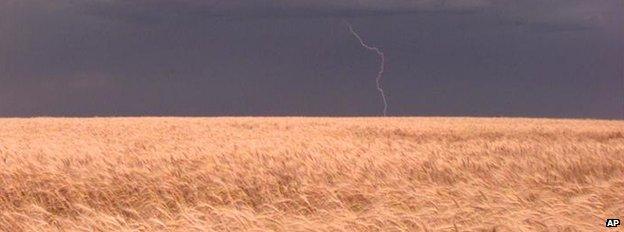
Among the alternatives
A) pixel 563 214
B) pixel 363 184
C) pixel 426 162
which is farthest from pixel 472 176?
pixel 563 214

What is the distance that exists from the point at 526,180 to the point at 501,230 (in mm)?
2916

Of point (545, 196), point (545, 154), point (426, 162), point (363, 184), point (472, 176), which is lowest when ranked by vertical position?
point (545, 196)

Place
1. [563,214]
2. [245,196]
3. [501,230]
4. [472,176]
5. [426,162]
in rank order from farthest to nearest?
1. [426,162]
2. [472,176]
3. [245,196]
4. [563,214]
5. [501,230]

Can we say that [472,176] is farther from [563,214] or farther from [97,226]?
[97,226]

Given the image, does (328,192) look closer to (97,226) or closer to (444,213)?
(444,213)

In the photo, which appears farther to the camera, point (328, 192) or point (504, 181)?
point (504, 181)

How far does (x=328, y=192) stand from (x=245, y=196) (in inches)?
28.5

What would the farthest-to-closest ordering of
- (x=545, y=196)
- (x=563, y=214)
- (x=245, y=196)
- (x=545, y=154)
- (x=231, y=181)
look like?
(x=545, y=154) < (x=231, y=181) < (x=245, y=196) < (x=545, y=196) < (x=563, y=214)

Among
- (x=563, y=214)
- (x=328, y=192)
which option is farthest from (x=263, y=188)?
(x=563, y=214)

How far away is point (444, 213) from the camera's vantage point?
412 centimetres

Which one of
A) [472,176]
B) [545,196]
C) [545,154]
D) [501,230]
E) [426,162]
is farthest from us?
[545,154]

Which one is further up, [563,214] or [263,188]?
[263,188]

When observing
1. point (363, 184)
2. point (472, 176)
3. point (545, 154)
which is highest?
point (545, 154)

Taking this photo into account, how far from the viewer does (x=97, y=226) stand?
150 inches
